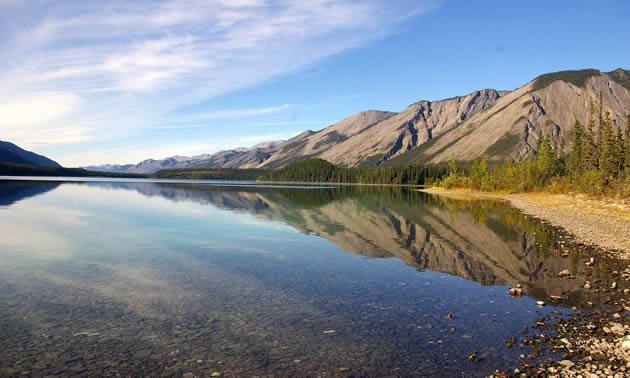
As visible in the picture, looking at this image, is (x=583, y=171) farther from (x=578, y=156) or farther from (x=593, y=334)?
(x=593, y=334)

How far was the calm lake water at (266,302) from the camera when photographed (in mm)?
12883

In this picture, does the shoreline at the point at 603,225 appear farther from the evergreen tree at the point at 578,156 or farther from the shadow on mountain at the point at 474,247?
the evergreen tree at the point at 578,156

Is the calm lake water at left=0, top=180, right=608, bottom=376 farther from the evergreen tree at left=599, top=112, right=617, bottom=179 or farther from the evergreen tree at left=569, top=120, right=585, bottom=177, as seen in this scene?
the evergreen tree at left=569, top=120, right=585, bottom=177

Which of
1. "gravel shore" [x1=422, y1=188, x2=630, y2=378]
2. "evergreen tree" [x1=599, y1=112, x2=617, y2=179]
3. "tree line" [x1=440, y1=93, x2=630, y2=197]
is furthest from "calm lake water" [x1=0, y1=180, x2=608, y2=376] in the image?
"evergreen tree" [x1=599, y1=112, x2=617, y2=179]

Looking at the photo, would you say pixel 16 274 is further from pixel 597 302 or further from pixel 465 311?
pixel 597 302

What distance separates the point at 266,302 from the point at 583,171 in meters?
130

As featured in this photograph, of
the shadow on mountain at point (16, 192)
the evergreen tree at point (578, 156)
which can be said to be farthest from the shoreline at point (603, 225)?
the shadow on mountain at point (16, 192)

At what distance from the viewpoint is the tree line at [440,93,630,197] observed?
287 feet

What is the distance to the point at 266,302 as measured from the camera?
18953 millimetres

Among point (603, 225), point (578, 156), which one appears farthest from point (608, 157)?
point (603, 225)

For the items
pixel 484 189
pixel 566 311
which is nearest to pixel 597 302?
pixel 566 311

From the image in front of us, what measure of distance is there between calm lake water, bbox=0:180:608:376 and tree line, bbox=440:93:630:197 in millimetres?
64352

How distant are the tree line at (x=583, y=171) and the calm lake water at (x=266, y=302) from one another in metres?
64.4

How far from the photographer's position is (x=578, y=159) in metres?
128
